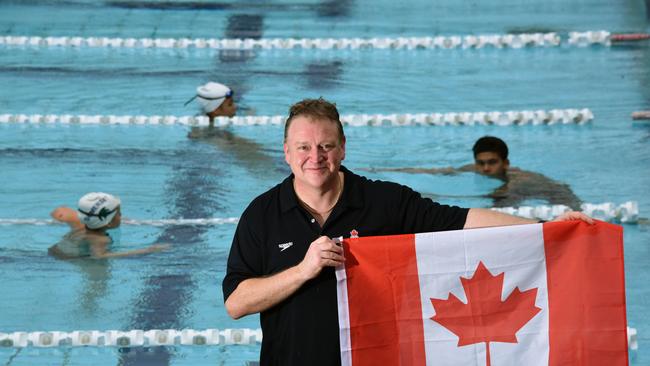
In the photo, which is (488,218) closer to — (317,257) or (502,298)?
(502,298)

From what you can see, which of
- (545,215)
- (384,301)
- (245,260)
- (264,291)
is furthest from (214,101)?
(264,291)

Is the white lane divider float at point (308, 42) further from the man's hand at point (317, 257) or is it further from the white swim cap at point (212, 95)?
the man's hand at point (317, 257)

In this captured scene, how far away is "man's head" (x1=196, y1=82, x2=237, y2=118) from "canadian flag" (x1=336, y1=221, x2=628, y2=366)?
5.91 metres

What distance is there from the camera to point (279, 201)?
3.59 meters

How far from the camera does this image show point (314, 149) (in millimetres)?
3422

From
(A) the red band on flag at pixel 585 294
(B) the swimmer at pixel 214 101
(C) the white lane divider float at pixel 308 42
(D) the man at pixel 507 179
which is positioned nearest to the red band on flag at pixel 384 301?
(A) the red band on flag at pixel 585 294

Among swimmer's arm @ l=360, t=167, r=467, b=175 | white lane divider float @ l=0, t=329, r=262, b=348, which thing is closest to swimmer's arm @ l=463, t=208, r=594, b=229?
white lane divider float @ l=0, t=329, r=262, b=348

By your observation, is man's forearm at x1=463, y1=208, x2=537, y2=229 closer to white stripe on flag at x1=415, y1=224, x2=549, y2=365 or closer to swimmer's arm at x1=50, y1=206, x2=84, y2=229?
white stripe on flag at x1=415, y1=224, x2=549, y2=365

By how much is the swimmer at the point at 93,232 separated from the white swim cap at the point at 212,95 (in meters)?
2.08

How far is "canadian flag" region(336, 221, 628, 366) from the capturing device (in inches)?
148

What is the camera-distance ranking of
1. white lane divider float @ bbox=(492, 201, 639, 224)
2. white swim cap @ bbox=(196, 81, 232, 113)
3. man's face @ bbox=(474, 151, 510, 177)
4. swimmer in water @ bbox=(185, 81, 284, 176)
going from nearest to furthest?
white lane divider float @ bbox=(492, 201, 639, 224), man's face @ bbox=(474, 151, 510, 177), swimmer in water @ bbox=(185, 81, 284, 176), white swim cap @ bbox=(196, 81, 232, 113)

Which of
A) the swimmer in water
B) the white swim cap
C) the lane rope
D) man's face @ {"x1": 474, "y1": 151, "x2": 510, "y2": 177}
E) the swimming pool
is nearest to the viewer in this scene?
the swimming pool

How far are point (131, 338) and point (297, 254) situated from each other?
2471 millimetres

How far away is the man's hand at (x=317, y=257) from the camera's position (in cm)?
336
